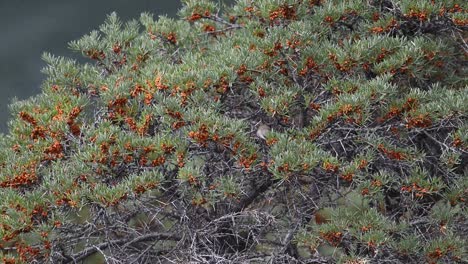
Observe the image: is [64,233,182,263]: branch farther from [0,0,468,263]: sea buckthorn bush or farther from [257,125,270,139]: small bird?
[257,125,270,139]: small bird

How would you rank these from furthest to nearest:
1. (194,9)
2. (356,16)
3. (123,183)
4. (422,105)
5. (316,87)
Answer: (194,9), (356,16), (316,87), (422,105), (123,183)

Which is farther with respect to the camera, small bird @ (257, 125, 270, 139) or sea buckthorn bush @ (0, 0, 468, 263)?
small bird @ (257, 125, 270, 139)

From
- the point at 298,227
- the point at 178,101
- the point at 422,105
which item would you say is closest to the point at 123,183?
the point at 178,101

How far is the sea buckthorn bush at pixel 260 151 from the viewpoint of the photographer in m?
3.70

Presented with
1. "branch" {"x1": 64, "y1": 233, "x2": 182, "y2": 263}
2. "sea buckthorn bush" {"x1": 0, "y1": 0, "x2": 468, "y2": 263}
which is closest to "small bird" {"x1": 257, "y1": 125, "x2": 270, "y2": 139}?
"sea buckthorn bush" {"x1": 0, "y1": 0, "x2": 468, "y2": 263}

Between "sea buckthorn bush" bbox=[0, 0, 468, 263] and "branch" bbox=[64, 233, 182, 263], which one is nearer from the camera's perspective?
"sea buckthorn bush" bbox=[0, 0, 468, 263]

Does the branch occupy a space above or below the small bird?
below

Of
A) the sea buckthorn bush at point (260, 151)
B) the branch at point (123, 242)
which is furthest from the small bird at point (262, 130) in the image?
the branch at point (123, 242)

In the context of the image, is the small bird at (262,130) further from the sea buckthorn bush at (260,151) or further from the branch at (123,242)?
the branch at (123,242)

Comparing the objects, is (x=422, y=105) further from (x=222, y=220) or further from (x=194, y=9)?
(x=194, y=9)

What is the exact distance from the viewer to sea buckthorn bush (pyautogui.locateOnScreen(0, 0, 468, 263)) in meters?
3.70

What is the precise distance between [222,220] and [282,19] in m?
1.13

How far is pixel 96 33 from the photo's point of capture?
15.4 ft

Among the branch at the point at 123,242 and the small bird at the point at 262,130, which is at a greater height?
the small bird at the point at 262,130
